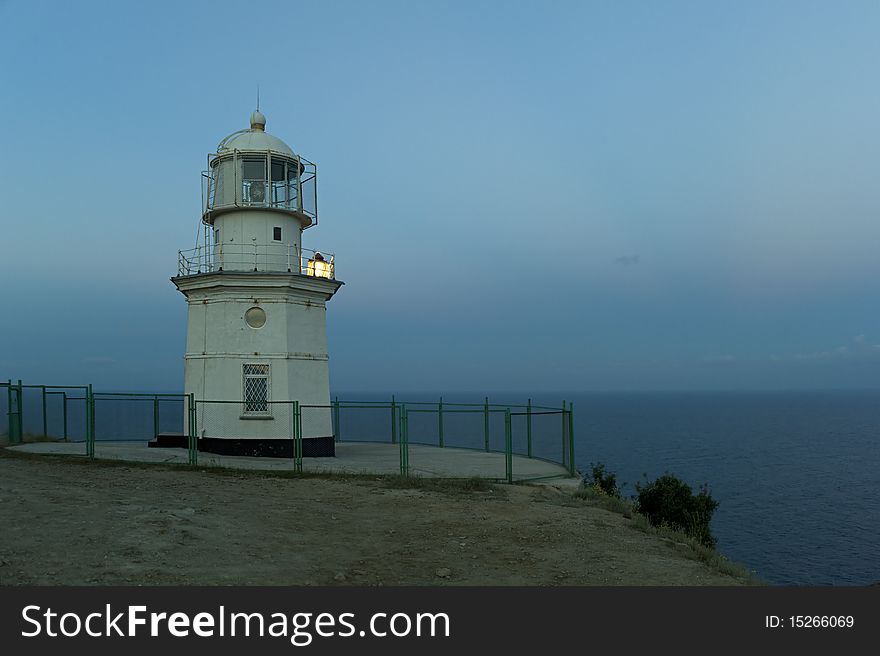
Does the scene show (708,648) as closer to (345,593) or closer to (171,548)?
(345,593)

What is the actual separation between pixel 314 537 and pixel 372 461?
33.8 ft

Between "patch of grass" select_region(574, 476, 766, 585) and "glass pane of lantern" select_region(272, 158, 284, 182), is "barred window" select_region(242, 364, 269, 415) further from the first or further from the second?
"patch of grass" select_region(574, 476, 766, 585)

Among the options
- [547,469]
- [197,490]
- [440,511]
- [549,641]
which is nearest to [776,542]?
[547,469]

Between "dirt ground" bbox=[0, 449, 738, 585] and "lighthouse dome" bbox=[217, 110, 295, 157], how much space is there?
10.9 meters

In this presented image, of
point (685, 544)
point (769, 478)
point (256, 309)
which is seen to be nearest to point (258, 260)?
point (256, 309)

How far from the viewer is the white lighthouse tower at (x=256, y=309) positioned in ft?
69.5

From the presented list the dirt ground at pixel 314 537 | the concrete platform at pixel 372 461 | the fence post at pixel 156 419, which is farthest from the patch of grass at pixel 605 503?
the fence post at pixel 156 419

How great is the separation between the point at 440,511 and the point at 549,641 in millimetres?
6463

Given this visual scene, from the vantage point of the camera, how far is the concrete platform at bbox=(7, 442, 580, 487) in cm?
1792

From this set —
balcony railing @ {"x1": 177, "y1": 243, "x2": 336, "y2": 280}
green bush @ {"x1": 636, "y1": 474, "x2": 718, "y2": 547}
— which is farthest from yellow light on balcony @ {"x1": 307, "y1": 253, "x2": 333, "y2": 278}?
green bush @ {"x1": 636, "y1": 474, "x2": 718, "y2": 547}

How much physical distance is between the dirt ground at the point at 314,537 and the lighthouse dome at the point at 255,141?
10945 mm

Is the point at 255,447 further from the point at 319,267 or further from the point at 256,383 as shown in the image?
the point at 319,267

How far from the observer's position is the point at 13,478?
15133 mm

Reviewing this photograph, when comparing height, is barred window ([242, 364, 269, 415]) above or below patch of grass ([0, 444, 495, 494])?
above
